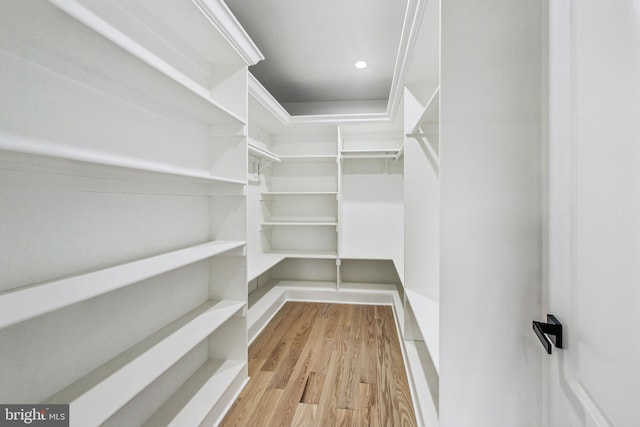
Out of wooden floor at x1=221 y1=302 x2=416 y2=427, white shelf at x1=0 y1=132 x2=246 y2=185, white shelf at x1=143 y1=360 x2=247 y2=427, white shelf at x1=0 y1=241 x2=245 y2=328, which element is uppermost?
white shelf at x1=0 y1=132 x2=246 y2=185

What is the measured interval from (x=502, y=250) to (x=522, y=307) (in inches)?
8.4

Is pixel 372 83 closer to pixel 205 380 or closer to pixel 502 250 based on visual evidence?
pixel 502 250

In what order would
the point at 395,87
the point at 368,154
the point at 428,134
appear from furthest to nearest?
the point at 368,154, the point at 395,87, the point at 428,134

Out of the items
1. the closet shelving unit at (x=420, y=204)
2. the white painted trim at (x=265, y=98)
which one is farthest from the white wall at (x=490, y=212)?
the white painted trim at (x=265, y=98)

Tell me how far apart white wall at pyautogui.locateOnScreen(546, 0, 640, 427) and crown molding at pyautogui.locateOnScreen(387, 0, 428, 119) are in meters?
0.81

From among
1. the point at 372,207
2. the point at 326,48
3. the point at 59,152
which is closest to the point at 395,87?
the point at 326,48

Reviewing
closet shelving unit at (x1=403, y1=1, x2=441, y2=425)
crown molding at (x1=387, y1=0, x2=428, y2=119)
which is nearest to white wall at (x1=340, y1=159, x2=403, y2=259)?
crown molding at (x1=387, y1=0, x2=428, y2=119)

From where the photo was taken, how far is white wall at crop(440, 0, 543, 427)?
0.96 meters

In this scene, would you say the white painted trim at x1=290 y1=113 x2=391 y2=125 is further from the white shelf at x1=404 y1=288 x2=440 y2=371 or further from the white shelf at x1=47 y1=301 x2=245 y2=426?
the white shelf at x1=47 y1=301 x2=245 y2=426

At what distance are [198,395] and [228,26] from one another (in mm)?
2090

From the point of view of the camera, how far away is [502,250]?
989 mm

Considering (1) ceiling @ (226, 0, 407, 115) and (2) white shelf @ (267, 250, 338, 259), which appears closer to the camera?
(1) ceiling @ (226, 0, 407, 115)

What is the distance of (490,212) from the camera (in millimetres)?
1007

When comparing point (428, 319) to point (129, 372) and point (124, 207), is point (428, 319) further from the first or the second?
point (124, 207)
